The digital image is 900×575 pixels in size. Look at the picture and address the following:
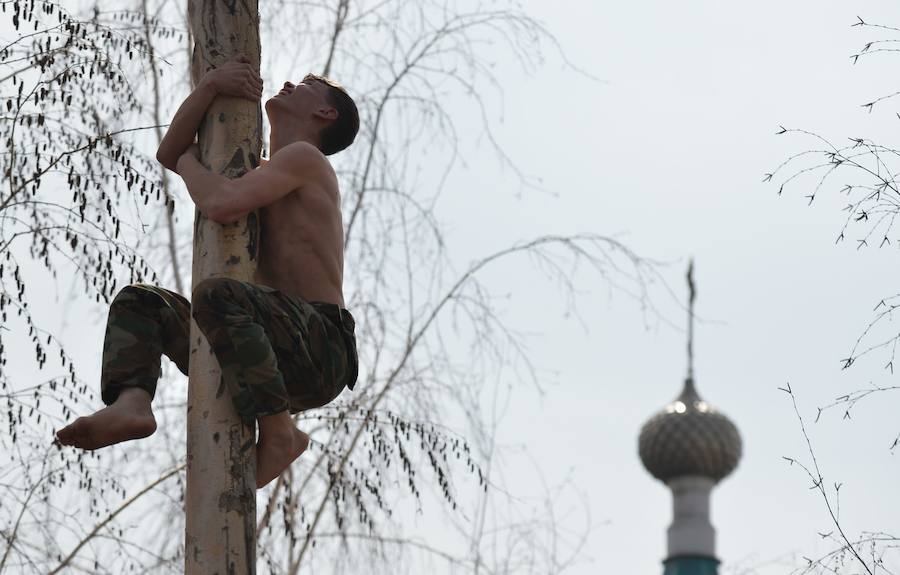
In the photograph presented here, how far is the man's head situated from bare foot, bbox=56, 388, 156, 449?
1.16m

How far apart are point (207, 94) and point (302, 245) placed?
0.60 m

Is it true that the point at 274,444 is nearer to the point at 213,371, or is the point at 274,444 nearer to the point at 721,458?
the point at 213,371

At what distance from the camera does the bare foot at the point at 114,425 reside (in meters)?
5.27

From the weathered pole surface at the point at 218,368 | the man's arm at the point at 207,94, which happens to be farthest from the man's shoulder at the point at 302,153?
the man's arm at the point at 207,94

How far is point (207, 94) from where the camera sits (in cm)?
527

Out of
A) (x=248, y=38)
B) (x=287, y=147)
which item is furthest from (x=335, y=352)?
(x=248, y=38)

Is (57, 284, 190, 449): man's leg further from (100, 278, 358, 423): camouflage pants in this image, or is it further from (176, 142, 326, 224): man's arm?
(176, 142, 326, 224): man's arm

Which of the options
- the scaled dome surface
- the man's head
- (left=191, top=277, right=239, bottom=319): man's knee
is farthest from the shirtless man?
the scaled dome surface

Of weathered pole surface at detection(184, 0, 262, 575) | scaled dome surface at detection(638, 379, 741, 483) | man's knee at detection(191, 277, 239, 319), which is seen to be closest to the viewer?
weathered pole surface at detection(184, 0, 262, 575)

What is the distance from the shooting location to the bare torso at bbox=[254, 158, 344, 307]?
5543 mm

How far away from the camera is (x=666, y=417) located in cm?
5478

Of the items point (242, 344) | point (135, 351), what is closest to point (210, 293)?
point (242, 344)

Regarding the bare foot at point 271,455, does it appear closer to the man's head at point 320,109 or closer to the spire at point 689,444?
the man's head at point 320,109

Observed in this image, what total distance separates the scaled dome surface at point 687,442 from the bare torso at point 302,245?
162ft
